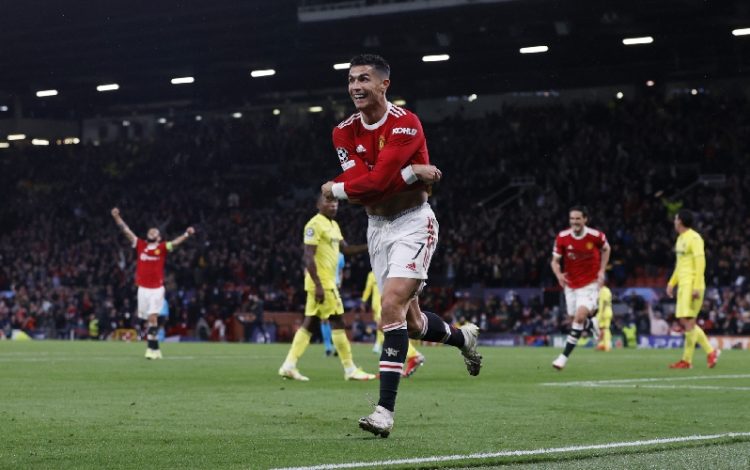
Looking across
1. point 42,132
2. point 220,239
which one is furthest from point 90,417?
point 42,132

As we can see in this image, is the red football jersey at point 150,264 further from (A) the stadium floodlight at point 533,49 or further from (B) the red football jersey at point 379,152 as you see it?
(A) the stadium floodlight at point 533,49

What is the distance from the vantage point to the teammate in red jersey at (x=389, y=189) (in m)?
7.93

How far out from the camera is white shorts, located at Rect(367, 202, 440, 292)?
26.8 ft

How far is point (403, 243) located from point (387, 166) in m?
0.60

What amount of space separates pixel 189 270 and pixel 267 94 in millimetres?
12219

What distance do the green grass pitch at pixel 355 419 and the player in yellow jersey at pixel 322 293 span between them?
417mm

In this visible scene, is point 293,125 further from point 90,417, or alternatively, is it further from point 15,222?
point 90,417

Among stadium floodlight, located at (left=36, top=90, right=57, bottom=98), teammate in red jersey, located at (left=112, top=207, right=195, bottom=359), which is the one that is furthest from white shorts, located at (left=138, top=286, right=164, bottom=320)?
stadium floodlight, located at (left=36, top=90, right=57, bottom=98)

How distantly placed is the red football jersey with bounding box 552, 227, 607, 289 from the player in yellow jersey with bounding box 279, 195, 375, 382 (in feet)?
12.8

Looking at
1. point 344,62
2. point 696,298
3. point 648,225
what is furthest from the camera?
point 344,62

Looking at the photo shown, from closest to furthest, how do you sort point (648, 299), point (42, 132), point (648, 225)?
1. point (648, 299)
2. point (648, 225)
3. point (42, 132)

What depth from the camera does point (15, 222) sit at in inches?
2168

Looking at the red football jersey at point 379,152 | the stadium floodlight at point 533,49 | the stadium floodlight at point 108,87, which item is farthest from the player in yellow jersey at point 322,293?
the stadium floodlight at point 108,87

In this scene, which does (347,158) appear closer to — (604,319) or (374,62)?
(374,62)
